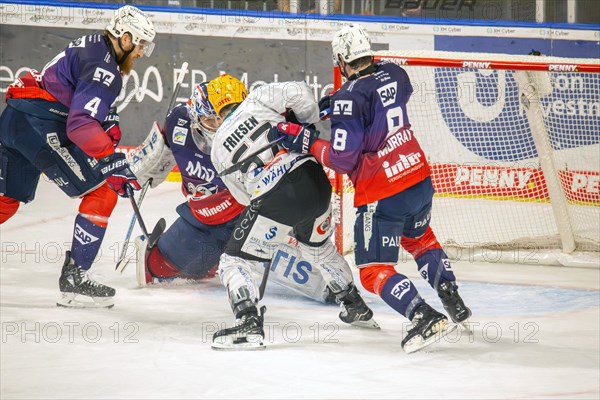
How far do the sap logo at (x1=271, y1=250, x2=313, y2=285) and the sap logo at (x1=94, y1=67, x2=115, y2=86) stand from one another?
1182mm

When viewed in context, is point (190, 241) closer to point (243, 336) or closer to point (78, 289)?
point (78, 289)

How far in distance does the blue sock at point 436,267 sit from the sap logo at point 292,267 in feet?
2.56

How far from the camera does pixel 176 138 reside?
15.6 feet

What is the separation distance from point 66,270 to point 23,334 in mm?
535

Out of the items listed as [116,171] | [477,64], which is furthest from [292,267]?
[477,64]

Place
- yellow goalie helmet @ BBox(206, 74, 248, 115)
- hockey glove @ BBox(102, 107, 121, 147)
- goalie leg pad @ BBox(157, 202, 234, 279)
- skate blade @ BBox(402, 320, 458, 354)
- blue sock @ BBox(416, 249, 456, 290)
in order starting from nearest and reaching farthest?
skate blade @ BBox(402, 320, 458, 354)
blue sock @ BBox(416, 249, 456, 290)
yellow goalie helmet @ BBox(206, 74, 248, 115)
hockey glove @ BBox(102, 107, 121, 147)
goalie leg pad @ BBox(157, 202, 234, 279)

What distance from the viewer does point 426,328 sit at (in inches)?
147

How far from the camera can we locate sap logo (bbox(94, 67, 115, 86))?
4262 millimetres

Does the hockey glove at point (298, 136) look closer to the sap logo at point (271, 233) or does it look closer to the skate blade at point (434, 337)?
the sap logo at point (271, 233)

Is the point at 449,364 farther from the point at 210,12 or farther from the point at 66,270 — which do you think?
the point at 210,12

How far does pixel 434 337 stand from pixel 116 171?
1691mm

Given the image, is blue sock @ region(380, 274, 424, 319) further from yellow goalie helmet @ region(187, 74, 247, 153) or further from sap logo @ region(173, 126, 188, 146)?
sap logo @ region(173, 126, 188, 146)

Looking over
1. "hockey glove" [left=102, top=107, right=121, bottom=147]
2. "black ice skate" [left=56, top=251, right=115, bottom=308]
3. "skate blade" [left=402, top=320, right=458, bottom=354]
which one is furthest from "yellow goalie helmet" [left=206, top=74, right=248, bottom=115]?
"skate blade" [left=402, top=320, right=458, bottom=354]

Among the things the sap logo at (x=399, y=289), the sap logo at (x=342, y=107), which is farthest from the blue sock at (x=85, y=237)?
the sap logo at (x=399, y=289)
